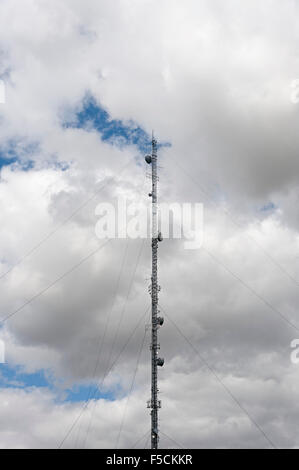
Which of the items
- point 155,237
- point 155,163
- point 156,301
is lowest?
point 156,301

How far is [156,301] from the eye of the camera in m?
53.8

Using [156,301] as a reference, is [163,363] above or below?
below
